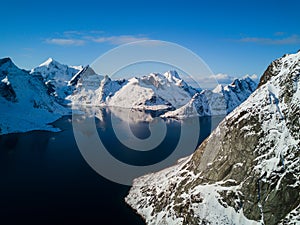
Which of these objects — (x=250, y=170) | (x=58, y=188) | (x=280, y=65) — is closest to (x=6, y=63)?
(x=58, y=188)

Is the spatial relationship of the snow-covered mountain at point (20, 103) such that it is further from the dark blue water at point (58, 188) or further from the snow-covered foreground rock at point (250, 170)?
the snow-covered foreground rock at point (250, 170)

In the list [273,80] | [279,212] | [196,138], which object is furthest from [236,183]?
[196,138]

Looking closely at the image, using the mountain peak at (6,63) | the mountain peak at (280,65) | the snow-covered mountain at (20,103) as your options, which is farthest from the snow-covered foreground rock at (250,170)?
the mountain peak at (6,63)

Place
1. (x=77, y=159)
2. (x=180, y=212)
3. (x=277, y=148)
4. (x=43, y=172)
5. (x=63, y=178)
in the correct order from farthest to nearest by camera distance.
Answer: (x=77, y=159) → (x=43, y=172) → (x=63, y=178) → (x=180, y=212) → (x=277, y=148)

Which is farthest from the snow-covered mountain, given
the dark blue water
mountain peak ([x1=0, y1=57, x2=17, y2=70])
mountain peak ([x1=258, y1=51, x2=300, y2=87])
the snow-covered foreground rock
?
mountain peak ([x1=258, y1=51, x2=300, y2=87])

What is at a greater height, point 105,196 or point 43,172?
point 43,172

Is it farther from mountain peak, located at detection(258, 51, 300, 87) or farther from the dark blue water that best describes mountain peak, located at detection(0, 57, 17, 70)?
mountain peak, located at detection(258, 51, 300, 87)

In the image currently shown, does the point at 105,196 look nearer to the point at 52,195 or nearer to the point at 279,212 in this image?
the point at 52,195
